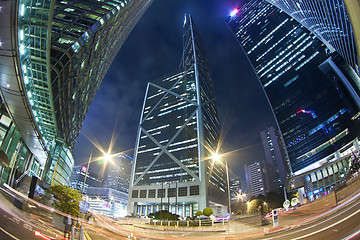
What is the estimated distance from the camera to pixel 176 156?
10681cm

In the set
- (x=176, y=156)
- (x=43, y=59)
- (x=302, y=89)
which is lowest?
(x=43, y=59)

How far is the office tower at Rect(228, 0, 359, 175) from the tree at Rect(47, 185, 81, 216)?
8612 centimetres

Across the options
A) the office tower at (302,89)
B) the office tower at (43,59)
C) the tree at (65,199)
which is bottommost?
the tree at (65,199)

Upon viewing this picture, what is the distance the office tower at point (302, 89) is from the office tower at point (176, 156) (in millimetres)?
45389

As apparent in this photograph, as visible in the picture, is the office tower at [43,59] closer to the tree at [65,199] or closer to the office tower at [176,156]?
the tree at [65,199]

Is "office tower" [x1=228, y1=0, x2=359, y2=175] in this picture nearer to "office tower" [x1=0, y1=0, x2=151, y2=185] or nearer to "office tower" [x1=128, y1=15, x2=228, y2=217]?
"office tower" [x1=128, y1=15, x2=228, y2=217]

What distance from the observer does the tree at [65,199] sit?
20422 mm

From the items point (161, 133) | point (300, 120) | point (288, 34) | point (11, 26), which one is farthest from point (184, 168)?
point (288, 34)

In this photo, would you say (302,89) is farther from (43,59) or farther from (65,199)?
(43,59)

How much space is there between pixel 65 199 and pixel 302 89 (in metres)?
116

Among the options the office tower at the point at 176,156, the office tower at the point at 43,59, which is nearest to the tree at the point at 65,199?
the office tower at the point at 43,59

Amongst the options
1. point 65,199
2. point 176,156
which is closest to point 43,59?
point 65,199

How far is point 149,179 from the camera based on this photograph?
107688mm

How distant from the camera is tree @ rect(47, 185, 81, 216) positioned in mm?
20422
